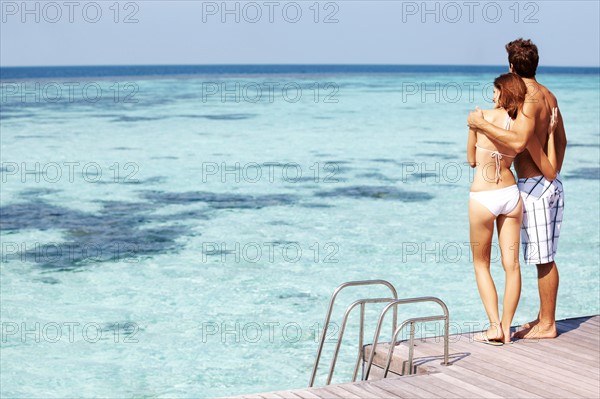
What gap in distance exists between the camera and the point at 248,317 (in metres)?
10.9

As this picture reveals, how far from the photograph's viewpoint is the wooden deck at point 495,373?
5211 mm

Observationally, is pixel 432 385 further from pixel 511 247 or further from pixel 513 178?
pixel 513 178

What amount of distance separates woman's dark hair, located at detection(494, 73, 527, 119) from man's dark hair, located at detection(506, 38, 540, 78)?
12cm

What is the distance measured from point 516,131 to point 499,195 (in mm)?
439

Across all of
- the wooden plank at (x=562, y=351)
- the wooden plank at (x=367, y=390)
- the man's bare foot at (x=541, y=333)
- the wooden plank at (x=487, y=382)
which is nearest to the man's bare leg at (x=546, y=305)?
the man's bare foot at (x=541, y=333)

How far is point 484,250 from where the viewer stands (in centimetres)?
596

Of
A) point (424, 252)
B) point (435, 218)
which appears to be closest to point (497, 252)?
point (424, 252)

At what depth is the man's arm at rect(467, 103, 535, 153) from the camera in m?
5.62

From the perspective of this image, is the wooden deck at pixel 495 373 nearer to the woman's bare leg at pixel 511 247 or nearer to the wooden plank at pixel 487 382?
the wooden plank at pixel 487 382

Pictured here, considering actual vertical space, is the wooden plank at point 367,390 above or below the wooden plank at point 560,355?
above

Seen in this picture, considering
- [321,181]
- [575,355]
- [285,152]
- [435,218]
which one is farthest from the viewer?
[285,152]

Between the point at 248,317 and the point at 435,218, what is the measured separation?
6588 mm

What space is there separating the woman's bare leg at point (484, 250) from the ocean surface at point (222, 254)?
121 inches

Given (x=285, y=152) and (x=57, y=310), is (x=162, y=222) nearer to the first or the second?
(x=57, y=310)
